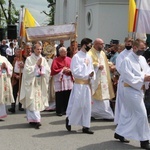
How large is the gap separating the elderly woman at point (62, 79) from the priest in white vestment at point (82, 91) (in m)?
2.29

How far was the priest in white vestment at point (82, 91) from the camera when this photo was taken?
8539 millimetres

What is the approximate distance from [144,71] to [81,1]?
1955 cm

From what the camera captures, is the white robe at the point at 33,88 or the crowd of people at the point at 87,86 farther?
the white robe at the point at 33,88

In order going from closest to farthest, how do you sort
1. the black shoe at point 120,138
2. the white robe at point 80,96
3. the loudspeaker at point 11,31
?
1. the black shoe at point 120,138
2. the white robe at point 80,96
3. the loudspeaker at point 11,31

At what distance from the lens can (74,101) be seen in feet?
28.3

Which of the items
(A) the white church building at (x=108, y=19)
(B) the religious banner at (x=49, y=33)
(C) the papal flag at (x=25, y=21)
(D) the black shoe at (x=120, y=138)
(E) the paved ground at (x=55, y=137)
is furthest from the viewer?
(A) the white church building at (x=108, y=19)

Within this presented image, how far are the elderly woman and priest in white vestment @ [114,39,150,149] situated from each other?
3.74 meters

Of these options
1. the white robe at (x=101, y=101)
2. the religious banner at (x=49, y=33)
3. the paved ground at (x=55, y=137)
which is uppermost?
the religious banner at (x=49, y=33)

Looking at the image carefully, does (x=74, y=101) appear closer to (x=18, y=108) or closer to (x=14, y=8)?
(x=18, y=108)

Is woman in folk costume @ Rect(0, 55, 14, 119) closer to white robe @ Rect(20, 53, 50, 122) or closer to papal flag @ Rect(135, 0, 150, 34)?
white robe @ Rect(20, 53, 50, 122)

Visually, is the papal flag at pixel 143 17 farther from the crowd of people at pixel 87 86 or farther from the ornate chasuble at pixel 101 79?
the ornate chasuble at pixel 101 79

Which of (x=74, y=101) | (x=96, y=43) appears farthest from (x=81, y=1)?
(x=74, y=101)

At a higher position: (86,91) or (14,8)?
(14,8)

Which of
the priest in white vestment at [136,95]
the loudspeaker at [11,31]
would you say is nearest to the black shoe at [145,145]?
the priest in white vestment at [136,95]
